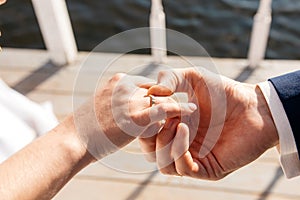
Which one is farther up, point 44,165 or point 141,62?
point 44,165

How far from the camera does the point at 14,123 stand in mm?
1177

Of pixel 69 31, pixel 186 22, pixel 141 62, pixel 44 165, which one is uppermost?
pixel 44 165

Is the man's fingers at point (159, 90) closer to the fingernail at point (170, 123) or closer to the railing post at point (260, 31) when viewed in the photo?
the fingernail at point (170, 123)

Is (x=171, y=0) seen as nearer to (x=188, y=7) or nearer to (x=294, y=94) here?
(x=188, y=7)

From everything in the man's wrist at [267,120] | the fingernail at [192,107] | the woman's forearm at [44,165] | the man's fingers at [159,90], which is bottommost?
the man's wrist at [267,120]

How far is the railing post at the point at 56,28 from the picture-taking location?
182 cm

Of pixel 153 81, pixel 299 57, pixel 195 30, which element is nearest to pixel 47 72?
pixel 153 81

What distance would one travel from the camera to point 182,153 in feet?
3.04

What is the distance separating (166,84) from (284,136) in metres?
0.29

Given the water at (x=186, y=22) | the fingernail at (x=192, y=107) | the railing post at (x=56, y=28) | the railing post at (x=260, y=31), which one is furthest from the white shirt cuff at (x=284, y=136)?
the water at (x=186, y=22)

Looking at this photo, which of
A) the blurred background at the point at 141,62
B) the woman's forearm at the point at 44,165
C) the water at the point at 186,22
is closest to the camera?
the woman's forearm at the point at 44,165

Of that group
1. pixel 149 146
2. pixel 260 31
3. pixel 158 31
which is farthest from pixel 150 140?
pixel 260 31

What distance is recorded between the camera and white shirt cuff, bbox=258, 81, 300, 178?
3.14 ft

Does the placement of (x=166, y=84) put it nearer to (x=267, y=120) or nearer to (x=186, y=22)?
(x=267, y=120)
